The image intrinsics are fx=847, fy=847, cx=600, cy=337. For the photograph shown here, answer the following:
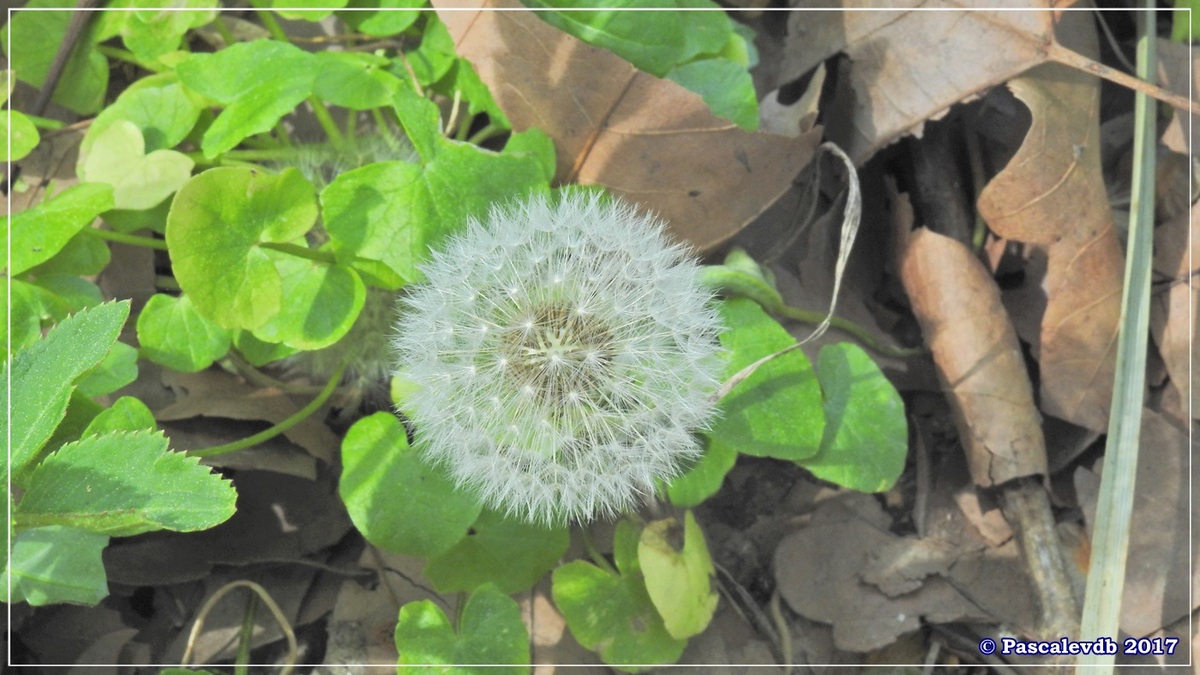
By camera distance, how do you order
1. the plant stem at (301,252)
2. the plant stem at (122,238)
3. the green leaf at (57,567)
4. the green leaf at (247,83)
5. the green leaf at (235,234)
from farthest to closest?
the plant stem at (122,238) < the green leaf at (247,83) < the plant stem at (301,252) < the green leaf at (235,234) < the green leaf at (57,567)

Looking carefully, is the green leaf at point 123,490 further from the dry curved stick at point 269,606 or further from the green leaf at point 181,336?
the dry curved stick at point 269,606

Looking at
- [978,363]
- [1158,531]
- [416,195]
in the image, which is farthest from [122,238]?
[1158,531]

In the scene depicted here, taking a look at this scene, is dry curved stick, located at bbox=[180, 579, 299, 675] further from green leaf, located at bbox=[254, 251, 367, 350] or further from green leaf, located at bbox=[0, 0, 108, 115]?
green leaf, located at bbox=[0, 0, 108, 115]

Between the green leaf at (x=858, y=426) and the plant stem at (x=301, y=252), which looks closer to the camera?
the plant stem at (x=301, y=252)

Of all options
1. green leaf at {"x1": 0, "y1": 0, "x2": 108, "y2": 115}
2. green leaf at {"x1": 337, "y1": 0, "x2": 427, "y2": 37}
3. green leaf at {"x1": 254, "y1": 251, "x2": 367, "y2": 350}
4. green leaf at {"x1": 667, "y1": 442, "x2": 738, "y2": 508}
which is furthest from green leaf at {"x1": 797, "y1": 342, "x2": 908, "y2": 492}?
green leaf at {"x1": 0, "y1": 0, "x2": 108, "y2": 115}

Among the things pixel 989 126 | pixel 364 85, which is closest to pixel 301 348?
pixel 364 85

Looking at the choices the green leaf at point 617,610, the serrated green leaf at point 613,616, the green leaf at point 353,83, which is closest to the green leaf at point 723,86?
the green leaf at point 353,83
